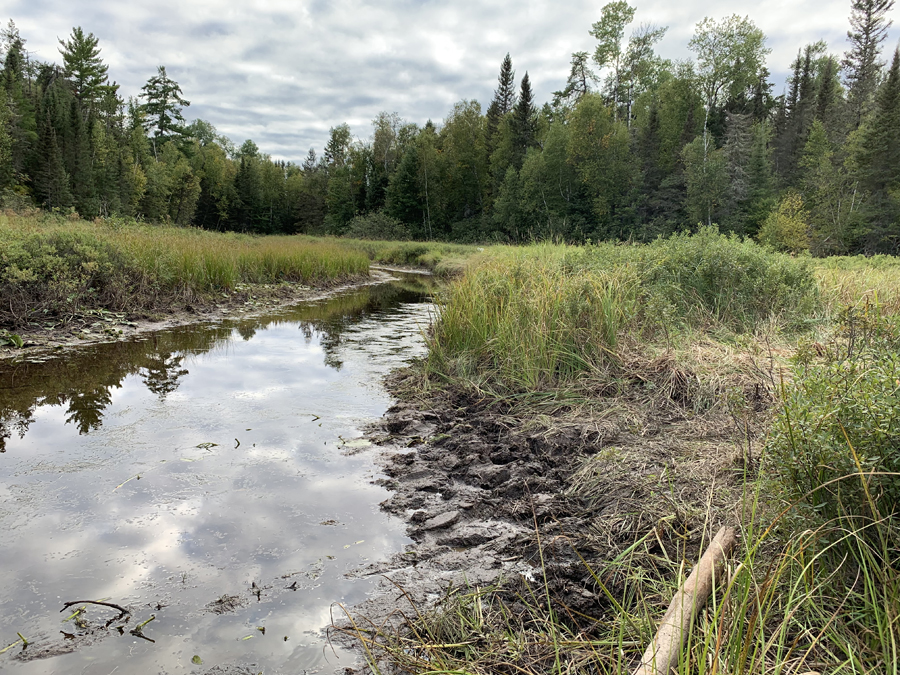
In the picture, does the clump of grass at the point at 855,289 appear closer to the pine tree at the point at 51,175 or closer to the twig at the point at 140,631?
the twig at the point at 140,631

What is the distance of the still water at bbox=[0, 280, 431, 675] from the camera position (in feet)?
6.89

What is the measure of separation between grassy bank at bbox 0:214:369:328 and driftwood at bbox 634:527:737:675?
26.6 ft

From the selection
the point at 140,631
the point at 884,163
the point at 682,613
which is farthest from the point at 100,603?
the point at 884,163

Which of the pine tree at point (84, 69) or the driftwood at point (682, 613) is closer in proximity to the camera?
the driftwood at point (682, 613)

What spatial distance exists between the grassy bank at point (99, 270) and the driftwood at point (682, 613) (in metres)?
8.12

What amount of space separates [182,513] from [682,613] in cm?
287

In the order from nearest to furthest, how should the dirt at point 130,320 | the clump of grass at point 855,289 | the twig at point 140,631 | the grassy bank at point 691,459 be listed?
the grassy bank at point 691,459, the twig at point 140,631, the clump of grass at point 855,289, the dirt at point 130,320

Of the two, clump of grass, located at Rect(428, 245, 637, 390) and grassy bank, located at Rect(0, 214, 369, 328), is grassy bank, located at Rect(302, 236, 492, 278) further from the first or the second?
clump of grass, located at Rect(428, 245, 637, 390)

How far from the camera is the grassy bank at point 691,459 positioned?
1656 mm

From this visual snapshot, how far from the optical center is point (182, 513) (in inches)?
121

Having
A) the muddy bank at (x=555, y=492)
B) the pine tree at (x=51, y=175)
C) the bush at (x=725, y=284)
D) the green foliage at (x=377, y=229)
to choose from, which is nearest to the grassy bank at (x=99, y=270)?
the muddy bank at (x=555, y=492)

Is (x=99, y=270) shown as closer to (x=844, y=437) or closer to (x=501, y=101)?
(x=844, y=437)

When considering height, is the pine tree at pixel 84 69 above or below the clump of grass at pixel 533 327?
above

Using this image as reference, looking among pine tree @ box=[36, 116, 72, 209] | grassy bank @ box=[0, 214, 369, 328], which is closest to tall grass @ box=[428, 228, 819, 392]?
grassy bank @ box=[0, 214, 369, 328]
